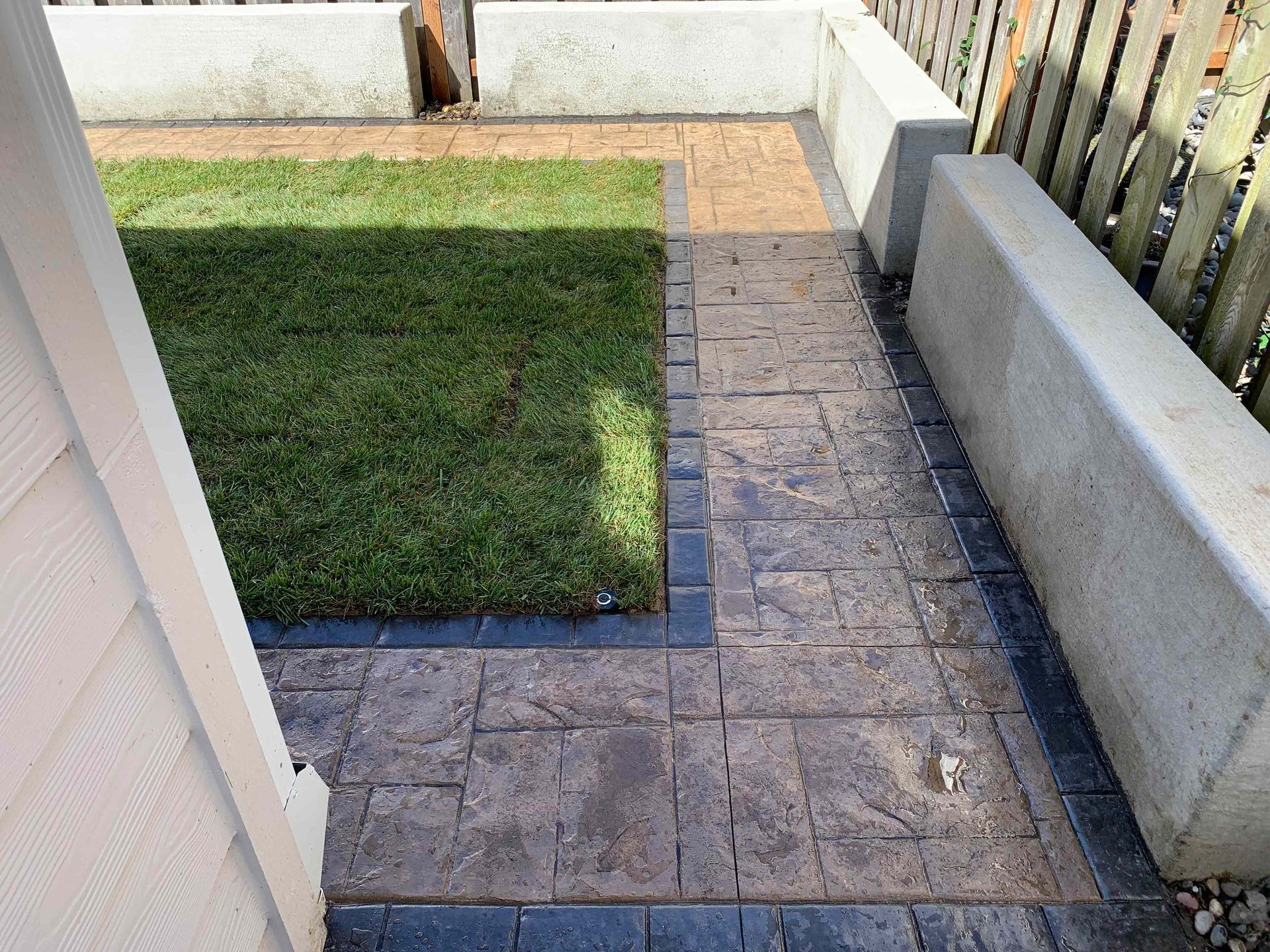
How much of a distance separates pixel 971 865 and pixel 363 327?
3569 millimetres

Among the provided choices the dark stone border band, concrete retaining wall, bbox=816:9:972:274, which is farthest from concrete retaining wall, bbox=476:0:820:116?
the dark stone border band

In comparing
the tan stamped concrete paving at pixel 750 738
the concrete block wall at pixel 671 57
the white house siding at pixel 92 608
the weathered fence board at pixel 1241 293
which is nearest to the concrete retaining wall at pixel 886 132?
the concrete block wall at pixel 671 57

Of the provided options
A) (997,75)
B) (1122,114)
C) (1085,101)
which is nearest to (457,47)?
(997,75)

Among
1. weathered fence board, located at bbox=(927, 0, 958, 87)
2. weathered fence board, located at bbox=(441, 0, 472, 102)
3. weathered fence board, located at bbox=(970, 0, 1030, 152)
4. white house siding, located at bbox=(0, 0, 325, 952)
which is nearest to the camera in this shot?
white house siding, located at bbox=(0, 0, 325, 952)

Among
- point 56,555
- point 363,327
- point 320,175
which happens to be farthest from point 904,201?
point 56,555

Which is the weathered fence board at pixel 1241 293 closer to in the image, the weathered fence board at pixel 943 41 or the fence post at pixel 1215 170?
the fence post at pixel 1215 170

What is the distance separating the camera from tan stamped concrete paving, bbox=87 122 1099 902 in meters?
2.29

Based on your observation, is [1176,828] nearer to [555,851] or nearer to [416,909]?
[555,851]

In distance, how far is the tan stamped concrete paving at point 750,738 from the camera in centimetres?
229

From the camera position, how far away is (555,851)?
233 cm

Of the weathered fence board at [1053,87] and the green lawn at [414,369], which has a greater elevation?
the weathered fence board at [1053,87]

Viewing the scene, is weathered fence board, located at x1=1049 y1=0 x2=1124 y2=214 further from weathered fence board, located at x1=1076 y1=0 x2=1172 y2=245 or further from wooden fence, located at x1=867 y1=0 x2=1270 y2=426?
weathered fence board, located at x1=1076 y1=0 x2=1172 y2=245

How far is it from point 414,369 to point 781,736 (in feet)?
8.08

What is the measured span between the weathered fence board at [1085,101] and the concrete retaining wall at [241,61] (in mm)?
5222
